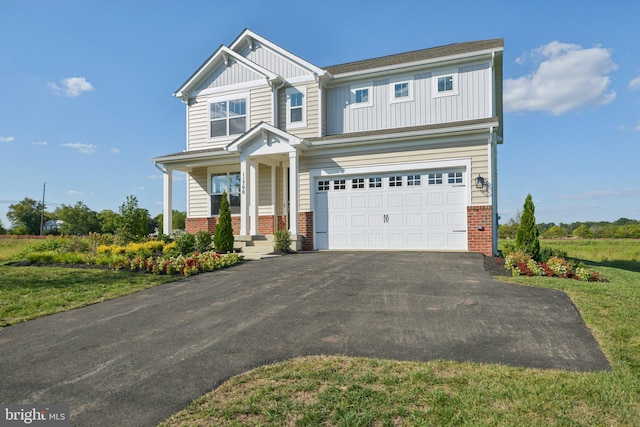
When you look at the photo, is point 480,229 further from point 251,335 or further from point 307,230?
point 251,335

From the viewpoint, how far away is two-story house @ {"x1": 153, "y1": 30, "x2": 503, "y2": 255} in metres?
11.9

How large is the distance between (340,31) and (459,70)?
185 inches

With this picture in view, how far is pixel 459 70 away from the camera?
13367mm

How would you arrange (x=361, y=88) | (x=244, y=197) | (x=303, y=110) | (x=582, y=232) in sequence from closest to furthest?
(x=244, y=197) < (x=361, y=88) < (x=303, y=110) < (x=582, y=232)

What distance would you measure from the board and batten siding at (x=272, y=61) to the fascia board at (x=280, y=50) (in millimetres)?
151

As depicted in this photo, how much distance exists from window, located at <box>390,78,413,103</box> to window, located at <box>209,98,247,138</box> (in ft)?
19.5

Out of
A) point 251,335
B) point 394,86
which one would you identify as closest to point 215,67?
point 394,86

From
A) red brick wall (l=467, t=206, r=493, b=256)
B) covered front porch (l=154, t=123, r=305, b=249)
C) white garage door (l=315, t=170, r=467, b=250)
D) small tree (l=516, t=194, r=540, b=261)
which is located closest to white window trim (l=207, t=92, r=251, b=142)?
covered front porch (l=154, t=123, r=305, b=249)

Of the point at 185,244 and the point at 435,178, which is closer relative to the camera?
the point at 185,244

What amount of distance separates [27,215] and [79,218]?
9.46 m

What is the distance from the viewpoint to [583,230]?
38.2 m

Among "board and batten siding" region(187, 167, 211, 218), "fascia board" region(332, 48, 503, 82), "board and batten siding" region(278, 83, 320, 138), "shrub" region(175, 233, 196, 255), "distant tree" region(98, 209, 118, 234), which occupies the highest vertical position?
"fascia board" region(332, 48, 503, 82)

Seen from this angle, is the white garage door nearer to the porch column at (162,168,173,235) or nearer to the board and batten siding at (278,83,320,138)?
the board and batten siding at (278,83,320,138)

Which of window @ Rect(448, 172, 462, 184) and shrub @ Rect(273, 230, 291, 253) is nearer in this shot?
window @ Rect(448, 172, 462, 184)
